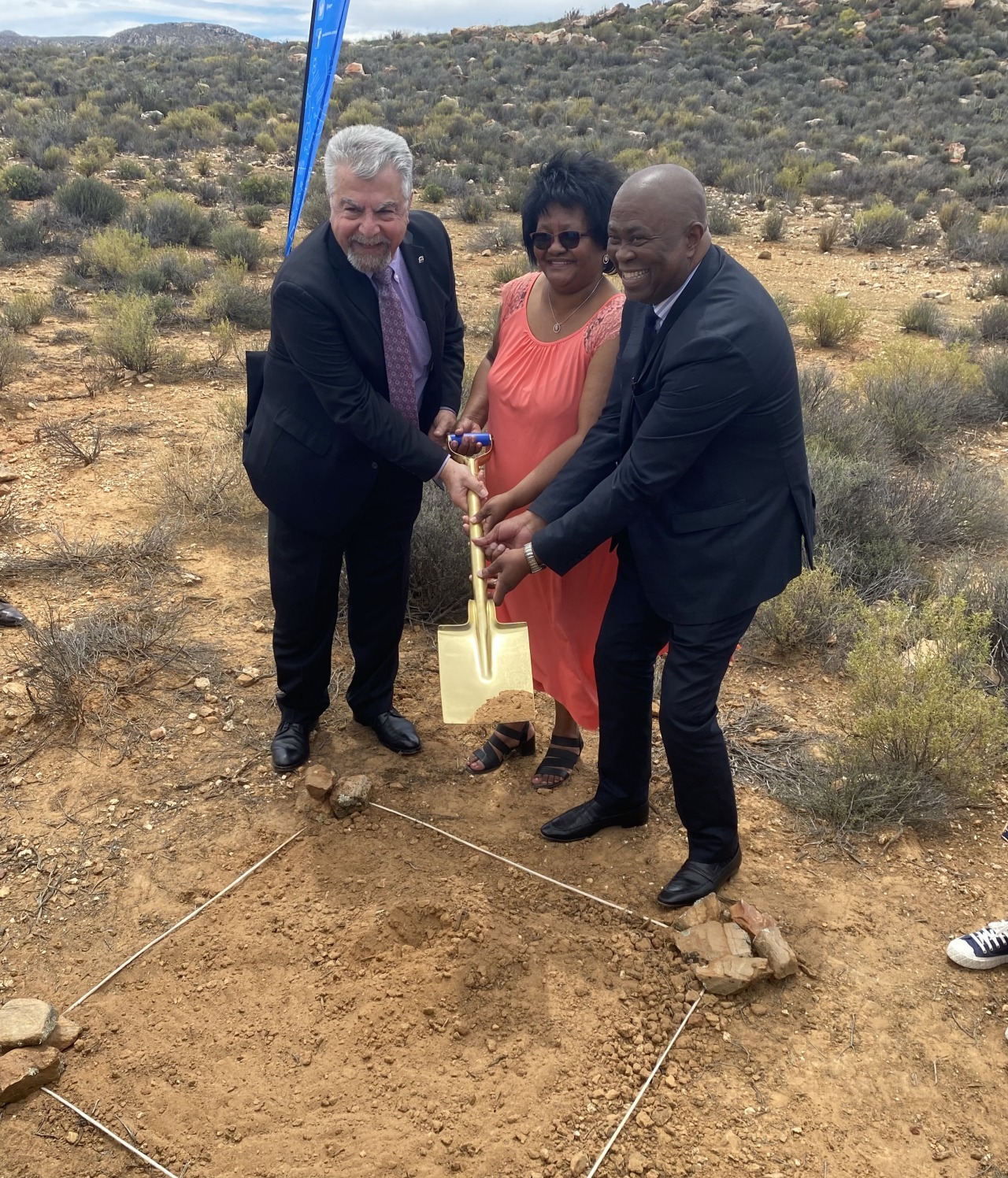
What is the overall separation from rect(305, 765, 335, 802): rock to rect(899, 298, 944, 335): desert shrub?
840cm

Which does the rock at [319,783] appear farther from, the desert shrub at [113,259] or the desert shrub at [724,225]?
the desert shrub at [724,225]

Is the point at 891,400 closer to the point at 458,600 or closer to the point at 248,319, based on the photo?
the point at 458,600

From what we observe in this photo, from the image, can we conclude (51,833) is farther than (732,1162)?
Yes

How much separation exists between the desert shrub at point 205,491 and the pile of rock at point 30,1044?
3058 mm

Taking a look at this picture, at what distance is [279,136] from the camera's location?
61.4 feet

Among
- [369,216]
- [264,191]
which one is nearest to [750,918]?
[369,216]

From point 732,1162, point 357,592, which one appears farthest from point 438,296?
point 732,1162

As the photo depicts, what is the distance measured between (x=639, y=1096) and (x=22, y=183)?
14.3 metres

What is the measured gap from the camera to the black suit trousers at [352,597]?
3100 mm

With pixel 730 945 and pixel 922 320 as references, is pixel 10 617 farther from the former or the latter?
pixel 922 320

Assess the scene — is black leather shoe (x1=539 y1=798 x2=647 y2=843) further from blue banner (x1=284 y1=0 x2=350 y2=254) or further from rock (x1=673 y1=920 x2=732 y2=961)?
blue banner (x1=284 y1=0 x2=350 y2=254)

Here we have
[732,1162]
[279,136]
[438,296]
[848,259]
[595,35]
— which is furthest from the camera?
[595,35]

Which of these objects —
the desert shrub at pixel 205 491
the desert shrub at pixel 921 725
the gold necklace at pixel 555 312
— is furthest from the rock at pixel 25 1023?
the desert shrub at pixel 205 491

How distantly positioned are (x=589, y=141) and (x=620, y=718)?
18470 mm
